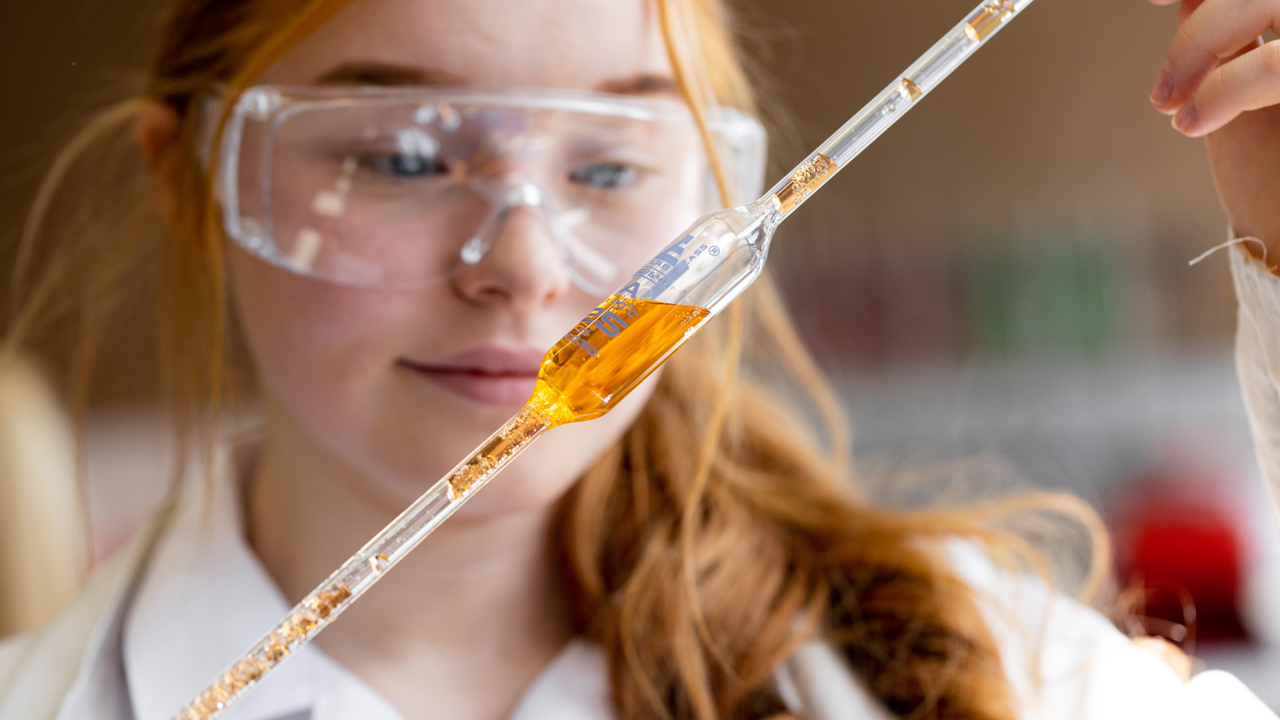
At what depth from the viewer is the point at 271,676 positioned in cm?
92

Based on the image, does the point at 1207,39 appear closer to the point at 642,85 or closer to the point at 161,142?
the point at 642,85

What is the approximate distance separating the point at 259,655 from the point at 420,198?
0.41 m

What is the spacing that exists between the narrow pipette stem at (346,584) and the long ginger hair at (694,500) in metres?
0.46

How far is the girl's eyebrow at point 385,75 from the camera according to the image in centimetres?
82

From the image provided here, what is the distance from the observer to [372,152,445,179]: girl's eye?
2.76 ft

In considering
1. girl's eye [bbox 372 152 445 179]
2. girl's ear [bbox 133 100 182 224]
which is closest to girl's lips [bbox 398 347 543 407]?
girl's eye [bbox 372 152 445 179]

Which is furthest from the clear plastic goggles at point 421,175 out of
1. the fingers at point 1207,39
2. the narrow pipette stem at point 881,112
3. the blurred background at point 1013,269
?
the blurred background at point 1013,269

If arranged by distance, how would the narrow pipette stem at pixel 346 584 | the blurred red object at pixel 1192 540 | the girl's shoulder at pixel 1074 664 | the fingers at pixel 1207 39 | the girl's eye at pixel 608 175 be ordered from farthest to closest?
the blurred red object at pixel 1192 540, the girl's eye at pixel 608 175, the girl's shoulder at pixel 1074 664, the fingers at pixel 1207 39, the narrow pipette stem at pixel 346 584

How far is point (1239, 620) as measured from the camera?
96.3 inches

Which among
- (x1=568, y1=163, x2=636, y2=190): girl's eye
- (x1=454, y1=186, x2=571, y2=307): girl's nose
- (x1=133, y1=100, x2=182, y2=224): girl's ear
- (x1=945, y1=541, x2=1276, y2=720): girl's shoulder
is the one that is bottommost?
(x1=945, y1=541, x2=1276, y2=720): girl's shoulder

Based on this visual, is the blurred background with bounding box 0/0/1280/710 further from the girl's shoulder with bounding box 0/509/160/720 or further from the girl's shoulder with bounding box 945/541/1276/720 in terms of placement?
the girl's shoulder with bounding box 0/509/160/720

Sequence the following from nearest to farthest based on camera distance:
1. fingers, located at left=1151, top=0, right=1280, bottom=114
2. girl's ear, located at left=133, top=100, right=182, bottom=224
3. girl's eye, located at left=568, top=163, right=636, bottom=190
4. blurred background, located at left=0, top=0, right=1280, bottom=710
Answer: fingers, located at left=1151, top=0, right=1280, bottom=114 → girl's eye, located at left=568, top=163, right=636, bottom=190 → girl's ear, located at left=133, top=100, right=182, bottom=224 → blurred background, located at left=0, top=0, right=1280, bottom=710

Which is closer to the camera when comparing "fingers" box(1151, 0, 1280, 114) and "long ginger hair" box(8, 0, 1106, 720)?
"fingers" box(1151, 0, 1280, 114)

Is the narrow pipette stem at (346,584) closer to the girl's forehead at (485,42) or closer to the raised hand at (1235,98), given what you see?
the girl's forehead at (485,42)
